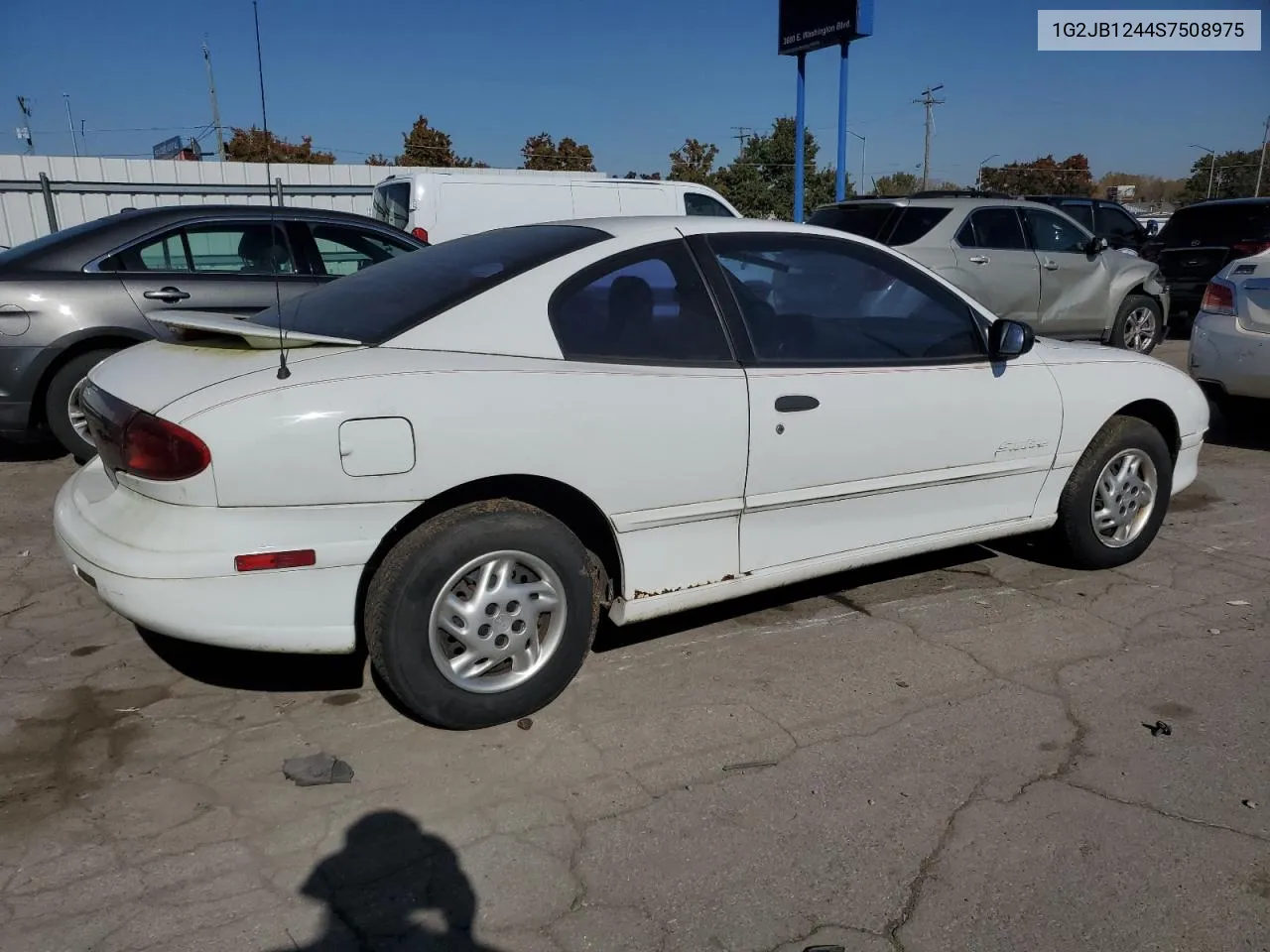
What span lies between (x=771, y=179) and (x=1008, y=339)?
128 ft

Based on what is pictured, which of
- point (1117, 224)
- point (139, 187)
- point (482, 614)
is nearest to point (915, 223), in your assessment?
point (1117, 224)

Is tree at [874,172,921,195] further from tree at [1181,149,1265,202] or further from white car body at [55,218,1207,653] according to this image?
white car body at [55,218,1207,653]

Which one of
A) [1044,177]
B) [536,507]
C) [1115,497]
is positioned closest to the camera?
[536,507]

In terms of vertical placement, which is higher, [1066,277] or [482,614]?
[1066,277]

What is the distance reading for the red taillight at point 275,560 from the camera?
2756 millimetres

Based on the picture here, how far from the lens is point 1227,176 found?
70062mm

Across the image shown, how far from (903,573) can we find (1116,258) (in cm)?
735

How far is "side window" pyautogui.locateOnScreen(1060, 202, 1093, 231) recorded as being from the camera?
1335 centimetres

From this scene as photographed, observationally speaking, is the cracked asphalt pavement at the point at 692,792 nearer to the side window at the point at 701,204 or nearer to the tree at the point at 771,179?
the side window at the point at 701,204

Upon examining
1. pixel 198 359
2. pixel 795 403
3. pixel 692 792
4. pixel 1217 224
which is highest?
pixel 1217 224

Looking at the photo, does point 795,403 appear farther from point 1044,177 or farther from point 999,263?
point 1044,177

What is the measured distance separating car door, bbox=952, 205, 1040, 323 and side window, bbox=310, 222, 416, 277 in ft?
16.9

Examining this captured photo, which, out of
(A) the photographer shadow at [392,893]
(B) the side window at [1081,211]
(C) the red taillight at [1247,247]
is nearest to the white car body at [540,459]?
(A) the photographer shadow at [392,893]

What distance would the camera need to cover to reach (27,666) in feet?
11.8
